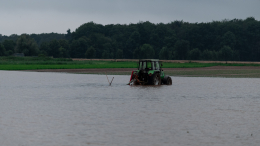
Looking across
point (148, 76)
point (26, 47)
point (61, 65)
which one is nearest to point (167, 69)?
point (61, 65)

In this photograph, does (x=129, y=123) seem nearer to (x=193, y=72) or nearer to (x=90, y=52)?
(x=193, y=72)

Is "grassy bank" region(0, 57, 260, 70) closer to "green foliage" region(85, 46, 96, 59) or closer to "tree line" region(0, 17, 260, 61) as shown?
"tree line" region(0, 17, 260, 61)

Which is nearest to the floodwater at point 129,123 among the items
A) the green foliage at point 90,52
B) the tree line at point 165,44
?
the tree line at point 165,44

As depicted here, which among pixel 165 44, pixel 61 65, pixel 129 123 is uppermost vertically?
pixel 165 44

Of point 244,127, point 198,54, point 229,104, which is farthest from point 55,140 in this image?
point 198,54

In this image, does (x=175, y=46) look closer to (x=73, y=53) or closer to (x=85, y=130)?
(x=73, y=53)

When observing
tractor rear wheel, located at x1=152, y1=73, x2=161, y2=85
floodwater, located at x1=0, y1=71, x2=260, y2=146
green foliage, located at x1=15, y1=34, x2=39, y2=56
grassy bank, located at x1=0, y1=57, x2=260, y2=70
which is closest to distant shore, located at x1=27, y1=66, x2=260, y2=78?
grassy bank, located at x1=0, y1=57, x2=260, y2=70

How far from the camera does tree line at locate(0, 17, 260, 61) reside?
168375 mm

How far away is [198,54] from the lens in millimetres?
158625

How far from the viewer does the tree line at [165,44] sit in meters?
168

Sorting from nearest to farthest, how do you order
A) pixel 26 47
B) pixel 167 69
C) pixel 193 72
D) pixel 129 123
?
1. pixel 129 123
2. pixel 193 72
3. pixel 167 69
4. pixel 26 47

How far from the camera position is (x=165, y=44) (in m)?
187

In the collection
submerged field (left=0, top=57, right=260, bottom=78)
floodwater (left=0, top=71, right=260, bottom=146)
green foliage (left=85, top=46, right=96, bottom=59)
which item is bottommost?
submerged field (left=0, top=57, right=260, bottom=78)

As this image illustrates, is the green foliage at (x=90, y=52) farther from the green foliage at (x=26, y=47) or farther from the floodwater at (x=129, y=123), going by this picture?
the floodwater at (x=129, y=123)
